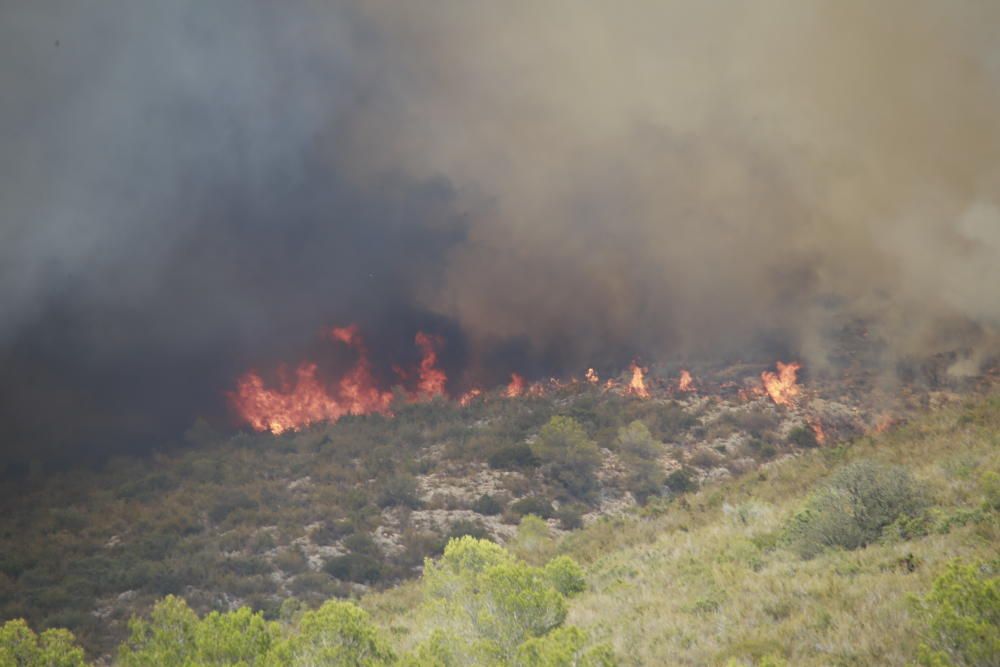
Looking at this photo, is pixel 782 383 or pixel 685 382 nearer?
pixel 782 383

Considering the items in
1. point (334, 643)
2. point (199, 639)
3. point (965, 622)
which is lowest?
point (199, 639)

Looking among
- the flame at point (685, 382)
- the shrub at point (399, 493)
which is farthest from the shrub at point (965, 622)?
the flame at point (685, 382)

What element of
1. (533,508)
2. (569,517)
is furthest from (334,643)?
(533,508)

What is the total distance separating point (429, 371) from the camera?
91.9 meters

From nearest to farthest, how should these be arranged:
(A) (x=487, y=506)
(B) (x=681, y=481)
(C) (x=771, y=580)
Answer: (C) (x=771, y=580)
(A) (x=487, y=506)
(B) (x=681, y=481)

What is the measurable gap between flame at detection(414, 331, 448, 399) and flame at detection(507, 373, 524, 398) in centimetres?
898

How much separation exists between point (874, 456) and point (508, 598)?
14.6 meters

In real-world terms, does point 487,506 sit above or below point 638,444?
below

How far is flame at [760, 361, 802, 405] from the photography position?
57.4 meters

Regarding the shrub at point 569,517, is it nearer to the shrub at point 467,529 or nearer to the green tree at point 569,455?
the green tree at point 569,455

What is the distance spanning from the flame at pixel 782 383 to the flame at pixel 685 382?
7.03 metres

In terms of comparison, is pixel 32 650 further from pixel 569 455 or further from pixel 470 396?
pixel 470 396

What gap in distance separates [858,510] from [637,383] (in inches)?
2233

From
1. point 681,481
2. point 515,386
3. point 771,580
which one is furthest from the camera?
point 515,386
